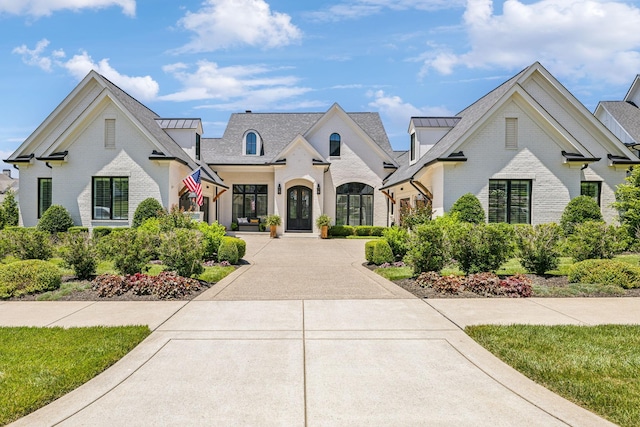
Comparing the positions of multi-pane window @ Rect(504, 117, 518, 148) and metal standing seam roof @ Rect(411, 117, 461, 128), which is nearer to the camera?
multi-pane window @ Rect(504, 117, 518, 148)

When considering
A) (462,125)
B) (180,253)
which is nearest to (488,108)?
(462,125)

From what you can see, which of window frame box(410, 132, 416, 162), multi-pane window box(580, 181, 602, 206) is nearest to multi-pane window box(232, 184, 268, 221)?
window frame box(410, 132, 416, 162)

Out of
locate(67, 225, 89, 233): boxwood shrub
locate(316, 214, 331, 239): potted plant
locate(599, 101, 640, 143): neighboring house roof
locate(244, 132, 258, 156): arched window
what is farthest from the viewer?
locate(244, 132, 258, 156): arched window

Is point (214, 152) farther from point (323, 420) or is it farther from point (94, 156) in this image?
point (323, 420)

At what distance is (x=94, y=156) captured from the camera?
69.2 feet

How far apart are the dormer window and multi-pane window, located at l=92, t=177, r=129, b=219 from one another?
34.3ft

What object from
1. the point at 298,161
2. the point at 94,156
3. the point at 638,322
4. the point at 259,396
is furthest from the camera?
the point at 298,161

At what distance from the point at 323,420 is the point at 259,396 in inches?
30.4

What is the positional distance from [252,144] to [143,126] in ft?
34.3

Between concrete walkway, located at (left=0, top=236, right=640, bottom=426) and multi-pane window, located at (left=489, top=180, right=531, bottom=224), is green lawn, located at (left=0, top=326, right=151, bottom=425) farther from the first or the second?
multi-pane window, located at (left=489, top=180, right=531, bottom=224)

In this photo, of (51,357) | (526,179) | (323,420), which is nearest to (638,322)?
(323,420)

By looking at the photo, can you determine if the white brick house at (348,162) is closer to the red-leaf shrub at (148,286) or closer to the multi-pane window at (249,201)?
the multi-pane window at (249,201)

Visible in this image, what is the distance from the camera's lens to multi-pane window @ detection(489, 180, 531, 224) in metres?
19.1

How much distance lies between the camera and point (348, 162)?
28953 mm
